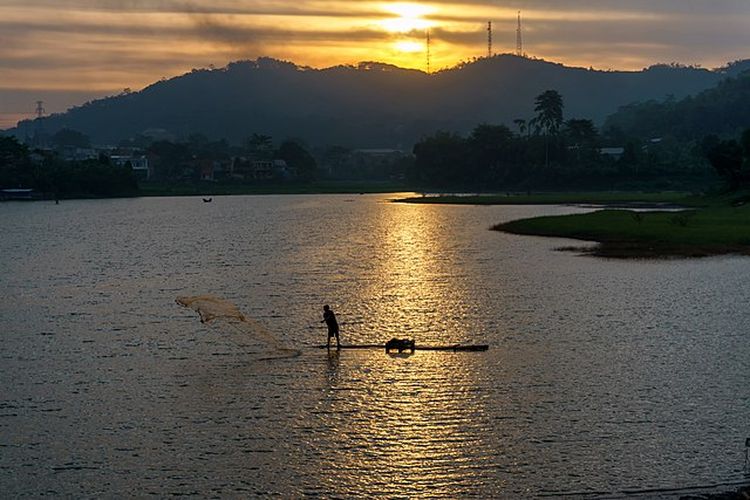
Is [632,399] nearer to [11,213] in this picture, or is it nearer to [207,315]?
[207,315]

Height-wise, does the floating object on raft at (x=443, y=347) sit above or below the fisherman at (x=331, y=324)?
below

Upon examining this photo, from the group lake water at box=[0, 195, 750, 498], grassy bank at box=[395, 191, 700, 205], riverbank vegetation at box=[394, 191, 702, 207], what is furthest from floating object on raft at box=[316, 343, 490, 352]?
grassy bank at box=[395, 191, 700, 205]

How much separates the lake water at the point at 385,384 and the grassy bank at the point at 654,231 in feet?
24.4

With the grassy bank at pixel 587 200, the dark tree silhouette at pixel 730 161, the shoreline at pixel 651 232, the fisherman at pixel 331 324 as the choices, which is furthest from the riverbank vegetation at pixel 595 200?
the fisherman at pixel 331 324

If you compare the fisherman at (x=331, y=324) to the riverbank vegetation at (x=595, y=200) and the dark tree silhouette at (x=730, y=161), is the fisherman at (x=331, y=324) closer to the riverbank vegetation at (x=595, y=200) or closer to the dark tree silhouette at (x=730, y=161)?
the dark tree silhouette at (x=730, y=161)

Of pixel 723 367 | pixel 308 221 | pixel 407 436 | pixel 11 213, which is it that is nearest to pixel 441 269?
pixel 723 367

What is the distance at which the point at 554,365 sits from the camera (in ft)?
127

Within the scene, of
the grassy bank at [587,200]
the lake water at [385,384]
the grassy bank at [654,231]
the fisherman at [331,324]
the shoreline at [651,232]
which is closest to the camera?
the lake water at [385,384]

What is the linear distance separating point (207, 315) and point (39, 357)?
8075 millimetres

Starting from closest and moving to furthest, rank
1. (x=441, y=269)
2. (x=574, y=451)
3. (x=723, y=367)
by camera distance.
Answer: (x=574, y=451) → (x=723, y=367) → (x=441, y=269)

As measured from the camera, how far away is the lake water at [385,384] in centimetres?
2644

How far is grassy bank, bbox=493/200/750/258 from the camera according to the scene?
81.1 meters

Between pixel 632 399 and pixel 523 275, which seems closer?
pixel 632 399

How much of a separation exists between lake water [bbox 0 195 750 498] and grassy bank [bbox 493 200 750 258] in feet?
24.4
